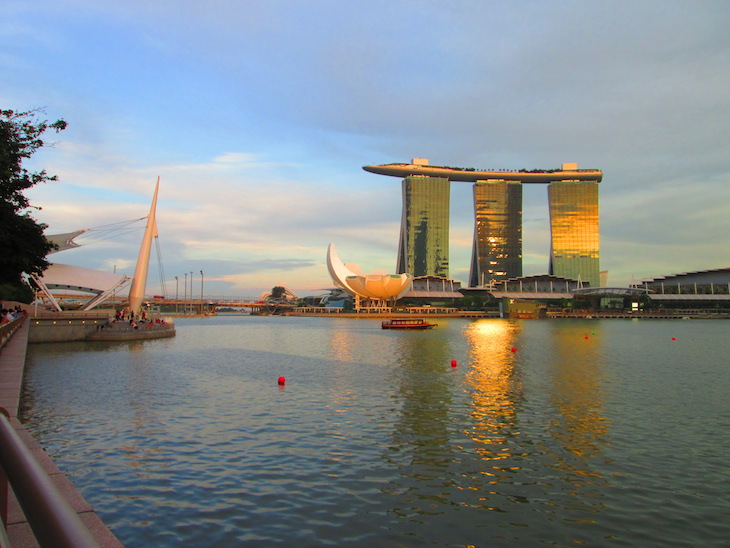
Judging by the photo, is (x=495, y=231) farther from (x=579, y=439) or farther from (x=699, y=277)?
(x=579, y=439)

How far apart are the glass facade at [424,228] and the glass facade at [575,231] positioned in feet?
132

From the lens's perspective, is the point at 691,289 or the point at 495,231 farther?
the point at 495,231

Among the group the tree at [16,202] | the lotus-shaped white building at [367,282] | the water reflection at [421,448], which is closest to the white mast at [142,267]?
the tree at [16,202]

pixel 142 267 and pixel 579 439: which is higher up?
pixel 142 267

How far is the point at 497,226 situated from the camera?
196 metres

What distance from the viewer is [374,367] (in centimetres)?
2972

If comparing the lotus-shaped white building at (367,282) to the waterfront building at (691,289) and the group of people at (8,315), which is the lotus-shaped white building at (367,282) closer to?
the waterfront building at (691,289)

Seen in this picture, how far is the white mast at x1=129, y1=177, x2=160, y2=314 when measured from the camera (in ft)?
181

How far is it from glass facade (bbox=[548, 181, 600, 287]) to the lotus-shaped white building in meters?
71.1

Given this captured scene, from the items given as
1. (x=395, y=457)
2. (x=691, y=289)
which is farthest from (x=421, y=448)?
(x=691, y=289)

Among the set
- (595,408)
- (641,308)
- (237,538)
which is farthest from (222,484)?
(641,308)

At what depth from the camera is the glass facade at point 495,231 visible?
195625 millimetres

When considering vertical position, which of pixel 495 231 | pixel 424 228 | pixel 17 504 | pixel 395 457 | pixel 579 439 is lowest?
pixel 395 457

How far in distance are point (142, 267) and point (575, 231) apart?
568 feet
